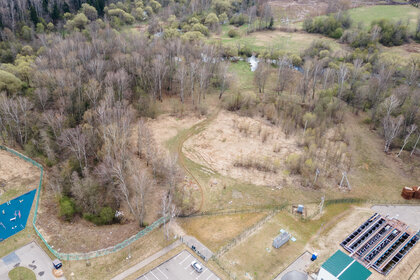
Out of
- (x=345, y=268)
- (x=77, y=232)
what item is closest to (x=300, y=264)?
(x=345, y=268)

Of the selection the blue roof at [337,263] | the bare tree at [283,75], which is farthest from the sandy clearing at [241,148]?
the blue roof at [337,263]

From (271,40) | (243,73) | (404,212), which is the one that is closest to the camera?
(404,212)

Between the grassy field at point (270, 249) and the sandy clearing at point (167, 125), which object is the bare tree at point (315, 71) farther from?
the grassy field at point (270, 249)

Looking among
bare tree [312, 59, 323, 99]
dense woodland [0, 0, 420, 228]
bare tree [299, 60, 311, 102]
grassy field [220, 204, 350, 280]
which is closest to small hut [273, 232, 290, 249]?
grassy field [220, 204, 350, 280]

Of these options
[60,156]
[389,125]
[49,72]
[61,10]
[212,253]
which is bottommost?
[212,253]

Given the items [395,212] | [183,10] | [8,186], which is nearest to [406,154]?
[395,212]

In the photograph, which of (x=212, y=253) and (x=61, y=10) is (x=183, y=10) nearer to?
(x=61, y=10)

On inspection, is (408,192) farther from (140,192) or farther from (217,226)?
(140,192)
